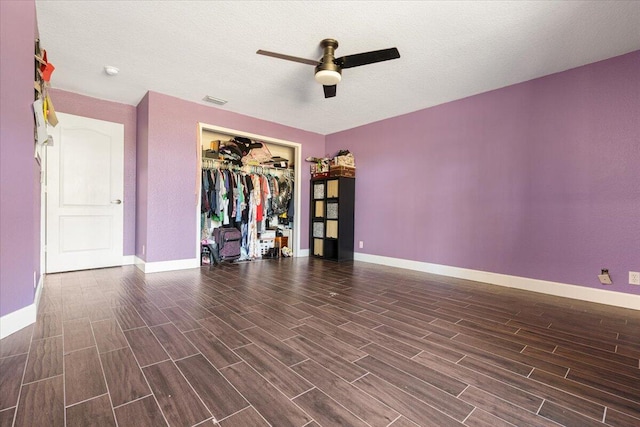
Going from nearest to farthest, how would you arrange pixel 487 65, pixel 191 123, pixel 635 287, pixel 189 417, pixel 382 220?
pixel 189 417
pixel 635 287
pixel 487 65
pixel 191 123
pixel 382 220

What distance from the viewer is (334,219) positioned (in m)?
5.40

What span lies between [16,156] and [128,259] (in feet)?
9.44

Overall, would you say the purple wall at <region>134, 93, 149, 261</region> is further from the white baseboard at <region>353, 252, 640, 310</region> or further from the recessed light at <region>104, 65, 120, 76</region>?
the white baseboard at <region>353, 252, 640, 310</region>

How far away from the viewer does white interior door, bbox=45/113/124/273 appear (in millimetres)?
3918

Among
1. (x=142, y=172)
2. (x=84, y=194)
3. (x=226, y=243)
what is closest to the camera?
(x=84, y=194)

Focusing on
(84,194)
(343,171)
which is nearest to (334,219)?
(343,171)

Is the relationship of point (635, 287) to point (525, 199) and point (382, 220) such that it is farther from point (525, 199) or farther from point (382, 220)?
point (382, 220)

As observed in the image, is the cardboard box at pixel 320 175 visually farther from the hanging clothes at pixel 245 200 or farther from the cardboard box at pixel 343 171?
the hanging clothes at pixel 245 200

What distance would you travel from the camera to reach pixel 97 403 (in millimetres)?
1299

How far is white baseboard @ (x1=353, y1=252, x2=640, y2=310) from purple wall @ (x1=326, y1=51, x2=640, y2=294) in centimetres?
7

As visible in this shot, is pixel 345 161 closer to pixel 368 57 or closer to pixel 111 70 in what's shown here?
pixel 368 57

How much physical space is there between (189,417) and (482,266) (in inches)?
151

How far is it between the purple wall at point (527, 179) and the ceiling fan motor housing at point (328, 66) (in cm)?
234

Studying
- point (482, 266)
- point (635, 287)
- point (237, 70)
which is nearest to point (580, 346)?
point (635, 287)
